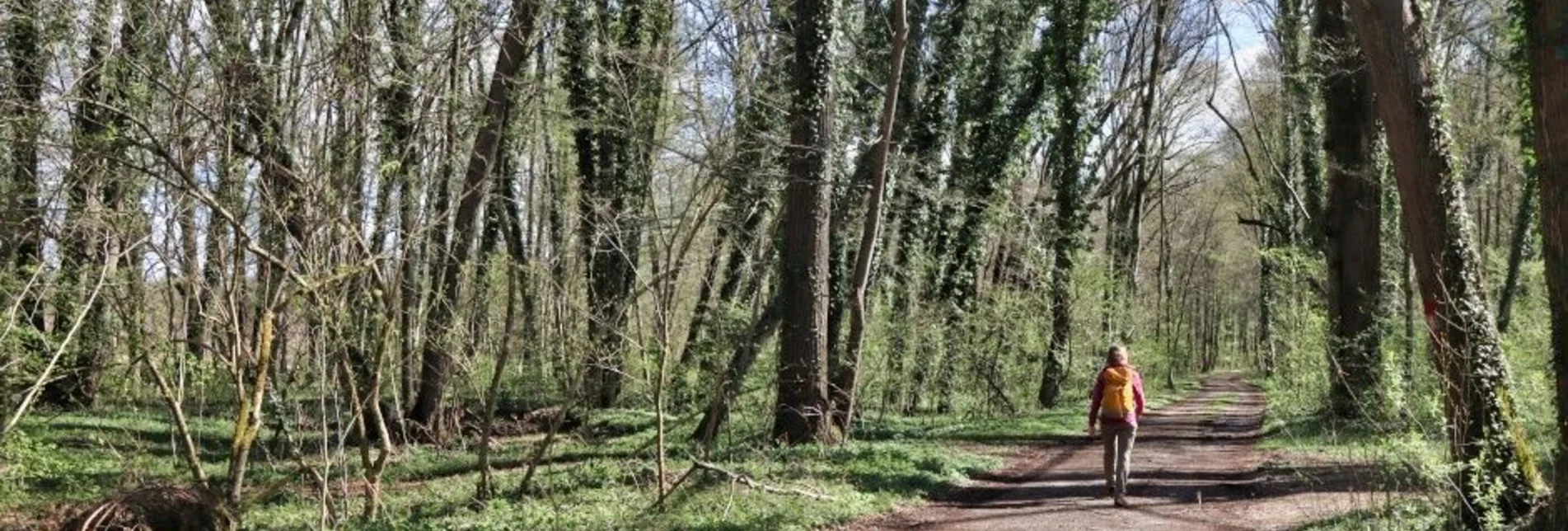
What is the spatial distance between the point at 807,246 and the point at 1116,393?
4.88 m

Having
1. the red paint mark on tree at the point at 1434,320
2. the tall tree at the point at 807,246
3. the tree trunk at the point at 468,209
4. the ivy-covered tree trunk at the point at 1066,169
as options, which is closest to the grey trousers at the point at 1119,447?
the red paint mark on tree at the point at 1434,320

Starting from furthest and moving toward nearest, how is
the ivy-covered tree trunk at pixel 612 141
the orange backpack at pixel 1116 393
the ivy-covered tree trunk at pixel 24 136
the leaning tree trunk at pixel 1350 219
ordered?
the leaning tree trunk at pixel 1350 219, the ivy-covered tree trunk at pixel 612 141, the orange backpack at pixel 1116 393, the ivy-covered tree trunk at pixel 24 136

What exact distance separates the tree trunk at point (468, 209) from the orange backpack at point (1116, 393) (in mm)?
6847

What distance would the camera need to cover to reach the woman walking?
38.3 feet

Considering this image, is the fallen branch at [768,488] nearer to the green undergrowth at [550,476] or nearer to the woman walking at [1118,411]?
the green undergrowth at [550,476]

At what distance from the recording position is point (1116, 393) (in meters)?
11.7

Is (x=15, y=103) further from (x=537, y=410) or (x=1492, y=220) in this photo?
(x=1492, y=220)

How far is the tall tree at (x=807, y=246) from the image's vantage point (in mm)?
15203

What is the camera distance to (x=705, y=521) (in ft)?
33.2

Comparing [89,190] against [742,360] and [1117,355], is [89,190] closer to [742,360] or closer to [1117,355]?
[742,360]

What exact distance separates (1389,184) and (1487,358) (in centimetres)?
1466

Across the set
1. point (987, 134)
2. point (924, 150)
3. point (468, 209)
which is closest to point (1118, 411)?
point (468, 209)

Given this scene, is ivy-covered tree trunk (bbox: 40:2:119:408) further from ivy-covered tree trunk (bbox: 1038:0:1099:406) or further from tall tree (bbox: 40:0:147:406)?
ivy-covered tree trunk (bbox: 1038:0:1099:406)

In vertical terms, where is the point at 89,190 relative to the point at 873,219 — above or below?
below
